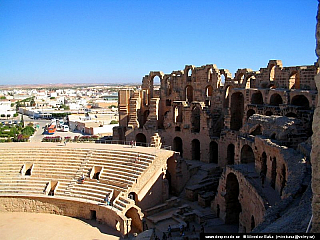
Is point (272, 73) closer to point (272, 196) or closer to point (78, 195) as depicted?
point (272, 196)

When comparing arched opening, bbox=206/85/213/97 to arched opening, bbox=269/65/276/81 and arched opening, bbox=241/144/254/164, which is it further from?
arched opening, bbox=241/144/254/164

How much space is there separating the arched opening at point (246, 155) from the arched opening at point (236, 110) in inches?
219

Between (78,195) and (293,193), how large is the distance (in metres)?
14.1

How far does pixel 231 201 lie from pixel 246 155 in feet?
10.8

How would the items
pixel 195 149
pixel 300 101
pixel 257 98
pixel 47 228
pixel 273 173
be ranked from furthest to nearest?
pixel 195 149
pixel 257 98
pixel 300 101
pixel 47 228
pixel 273 173

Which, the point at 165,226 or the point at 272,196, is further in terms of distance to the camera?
the point at 165,226

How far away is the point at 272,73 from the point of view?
1010 inches

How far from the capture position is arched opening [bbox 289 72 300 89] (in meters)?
23.1

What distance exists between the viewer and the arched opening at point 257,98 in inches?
953

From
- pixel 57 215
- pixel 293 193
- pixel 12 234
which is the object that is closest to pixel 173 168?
pixel 57 215

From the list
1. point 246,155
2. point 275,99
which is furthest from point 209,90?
point 246,155

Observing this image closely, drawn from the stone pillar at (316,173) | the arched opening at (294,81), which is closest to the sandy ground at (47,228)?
the stone pillar at (316,173)

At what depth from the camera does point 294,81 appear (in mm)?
23766

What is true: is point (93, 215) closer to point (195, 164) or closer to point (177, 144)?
point (195, 164)
